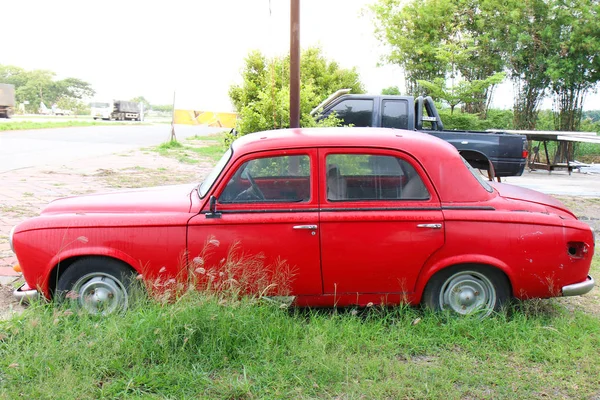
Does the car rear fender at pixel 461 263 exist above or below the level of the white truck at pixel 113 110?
below

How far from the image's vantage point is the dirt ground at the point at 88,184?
16.5 feet

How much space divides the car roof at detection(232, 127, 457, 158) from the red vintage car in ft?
0.05

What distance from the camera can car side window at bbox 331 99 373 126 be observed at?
10889 mm

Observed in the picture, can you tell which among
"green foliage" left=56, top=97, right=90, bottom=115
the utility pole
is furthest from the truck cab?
the utility pole

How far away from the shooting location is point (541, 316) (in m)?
4.19

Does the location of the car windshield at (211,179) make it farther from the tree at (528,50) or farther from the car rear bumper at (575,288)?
the tree at (528,50)

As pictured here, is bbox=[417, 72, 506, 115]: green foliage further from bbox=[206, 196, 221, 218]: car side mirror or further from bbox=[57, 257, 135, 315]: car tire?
bbox=[57, 257, 135, 315]: car tire

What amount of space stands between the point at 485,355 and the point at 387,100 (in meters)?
7.96

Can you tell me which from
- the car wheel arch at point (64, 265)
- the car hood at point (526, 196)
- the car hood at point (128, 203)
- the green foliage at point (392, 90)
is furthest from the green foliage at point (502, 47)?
the car wheel arch at point (64, 265)

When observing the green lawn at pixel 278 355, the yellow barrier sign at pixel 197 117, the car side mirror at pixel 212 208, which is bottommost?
the green lawn at pixel 278 355

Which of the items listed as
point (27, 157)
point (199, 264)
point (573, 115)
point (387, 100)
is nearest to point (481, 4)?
point (573, 115)

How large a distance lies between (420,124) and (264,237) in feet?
25.8

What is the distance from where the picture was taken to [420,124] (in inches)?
438

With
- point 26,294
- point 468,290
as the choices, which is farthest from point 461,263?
point 26,294
